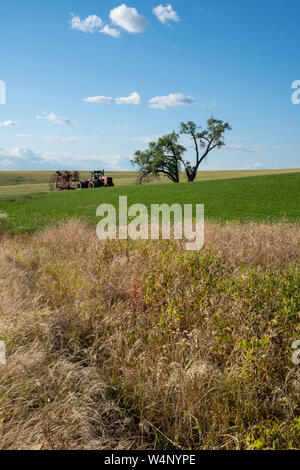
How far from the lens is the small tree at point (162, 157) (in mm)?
43625

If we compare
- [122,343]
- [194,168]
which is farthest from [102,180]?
[122,343]

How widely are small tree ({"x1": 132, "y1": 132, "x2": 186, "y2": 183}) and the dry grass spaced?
37976 millimetres

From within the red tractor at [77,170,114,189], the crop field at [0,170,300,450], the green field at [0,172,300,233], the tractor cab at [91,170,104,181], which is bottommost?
the crop field at [0,170,300,450]

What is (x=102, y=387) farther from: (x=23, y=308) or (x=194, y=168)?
(x=194, y=168)

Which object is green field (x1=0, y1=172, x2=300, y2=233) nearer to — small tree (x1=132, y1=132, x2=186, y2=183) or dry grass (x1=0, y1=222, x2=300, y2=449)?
dry grass (x1=0, y1=222, x2=300, y2=449)

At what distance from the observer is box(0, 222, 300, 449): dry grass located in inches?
113

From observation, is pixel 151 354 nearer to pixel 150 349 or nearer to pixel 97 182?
pixel 150 349

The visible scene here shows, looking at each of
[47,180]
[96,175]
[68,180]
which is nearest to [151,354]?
[96,175]

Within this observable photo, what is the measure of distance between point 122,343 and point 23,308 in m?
1.55

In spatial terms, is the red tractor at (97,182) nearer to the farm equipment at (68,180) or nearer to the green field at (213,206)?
the farm equipment at (68,180)

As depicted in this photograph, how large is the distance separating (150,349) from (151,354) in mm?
282

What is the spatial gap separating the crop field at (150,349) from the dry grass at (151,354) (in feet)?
0.06

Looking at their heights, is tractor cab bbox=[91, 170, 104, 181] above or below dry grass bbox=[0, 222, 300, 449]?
above

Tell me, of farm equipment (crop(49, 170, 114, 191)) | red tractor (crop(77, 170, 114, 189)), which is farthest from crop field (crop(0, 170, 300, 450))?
farm equipment (crop(49, 170, 114, 191))
